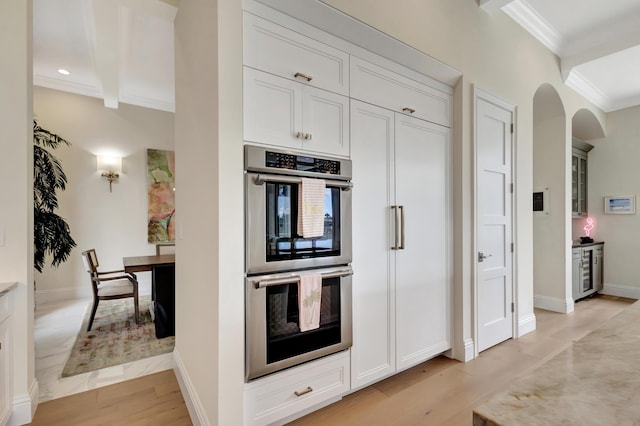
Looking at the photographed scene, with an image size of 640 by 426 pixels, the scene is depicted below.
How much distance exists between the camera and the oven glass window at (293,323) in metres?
1.69

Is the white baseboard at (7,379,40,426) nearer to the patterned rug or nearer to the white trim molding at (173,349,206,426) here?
the patterned rug

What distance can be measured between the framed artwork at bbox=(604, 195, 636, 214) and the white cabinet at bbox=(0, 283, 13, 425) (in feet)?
24.3

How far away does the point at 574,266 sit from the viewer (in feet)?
14.5

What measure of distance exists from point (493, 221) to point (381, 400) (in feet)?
6.50

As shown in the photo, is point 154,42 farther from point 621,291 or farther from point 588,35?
point 621,291

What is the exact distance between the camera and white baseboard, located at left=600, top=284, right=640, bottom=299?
15.6ft

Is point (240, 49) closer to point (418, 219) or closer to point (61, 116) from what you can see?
point (418, 219)

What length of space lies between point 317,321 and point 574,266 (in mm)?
4589

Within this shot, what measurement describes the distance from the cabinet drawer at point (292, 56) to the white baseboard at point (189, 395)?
198 centimetres

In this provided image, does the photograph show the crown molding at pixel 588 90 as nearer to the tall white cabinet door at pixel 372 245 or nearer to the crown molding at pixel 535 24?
the crown molding at pixel 535 24

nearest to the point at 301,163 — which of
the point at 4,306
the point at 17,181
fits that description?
the point at 17,181

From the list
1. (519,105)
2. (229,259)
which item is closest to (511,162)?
(519,105)

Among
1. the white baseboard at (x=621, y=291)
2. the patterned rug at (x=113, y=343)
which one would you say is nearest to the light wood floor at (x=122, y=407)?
the patterned rug at (x=113, y=343)

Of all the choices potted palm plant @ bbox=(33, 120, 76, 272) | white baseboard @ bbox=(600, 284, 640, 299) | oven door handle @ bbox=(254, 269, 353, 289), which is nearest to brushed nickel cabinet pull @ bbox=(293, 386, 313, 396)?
oven door handle @ bbox=(254, 269, 353, 289)
